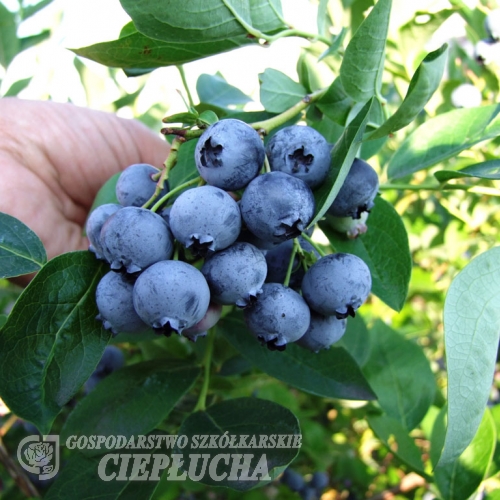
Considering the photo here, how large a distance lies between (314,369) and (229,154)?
531 mm

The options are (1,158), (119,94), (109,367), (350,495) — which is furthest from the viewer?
(119,94)

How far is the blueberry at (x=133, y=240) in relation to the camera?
71 centimetres

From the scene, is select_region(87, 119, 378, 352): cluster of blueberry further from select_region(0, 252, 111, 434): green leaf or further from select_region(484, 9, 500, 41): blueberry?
select_region(484, 9, 500, 41): blueberry

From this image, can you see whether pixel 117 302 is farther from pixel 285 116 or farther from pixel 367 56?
pixel 367 56

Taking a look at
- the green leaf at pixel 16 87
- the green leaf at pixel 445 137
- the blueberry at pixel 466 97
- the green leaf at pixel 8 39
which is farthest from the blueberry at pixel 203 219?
the green leaf at pixel 8 39

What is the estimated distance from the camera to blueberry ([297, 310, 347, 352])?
2.78 feet

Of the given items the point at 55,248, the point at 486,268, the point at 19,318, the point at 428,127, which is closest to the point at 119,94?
the point at 55,248

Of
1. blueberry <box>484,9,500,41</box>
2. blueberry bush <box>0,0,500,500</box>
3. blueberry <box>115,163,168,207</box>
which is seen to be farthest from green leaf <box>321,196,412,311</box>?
blueberry <box>484,9,500,41</box>

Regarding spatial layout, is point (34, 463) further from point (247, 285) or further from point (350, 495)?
point (350, 495)

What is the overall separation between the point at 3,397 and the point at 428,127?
106cm

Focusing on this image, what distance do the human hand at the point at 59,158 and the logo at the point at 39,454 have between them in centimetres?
59

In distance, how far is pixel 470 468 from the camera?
1.05 m

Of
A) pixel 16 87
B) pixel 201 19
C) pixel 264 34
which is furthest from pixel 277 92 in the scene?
pixel 16 87

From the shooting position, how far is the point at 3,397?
0.75m
